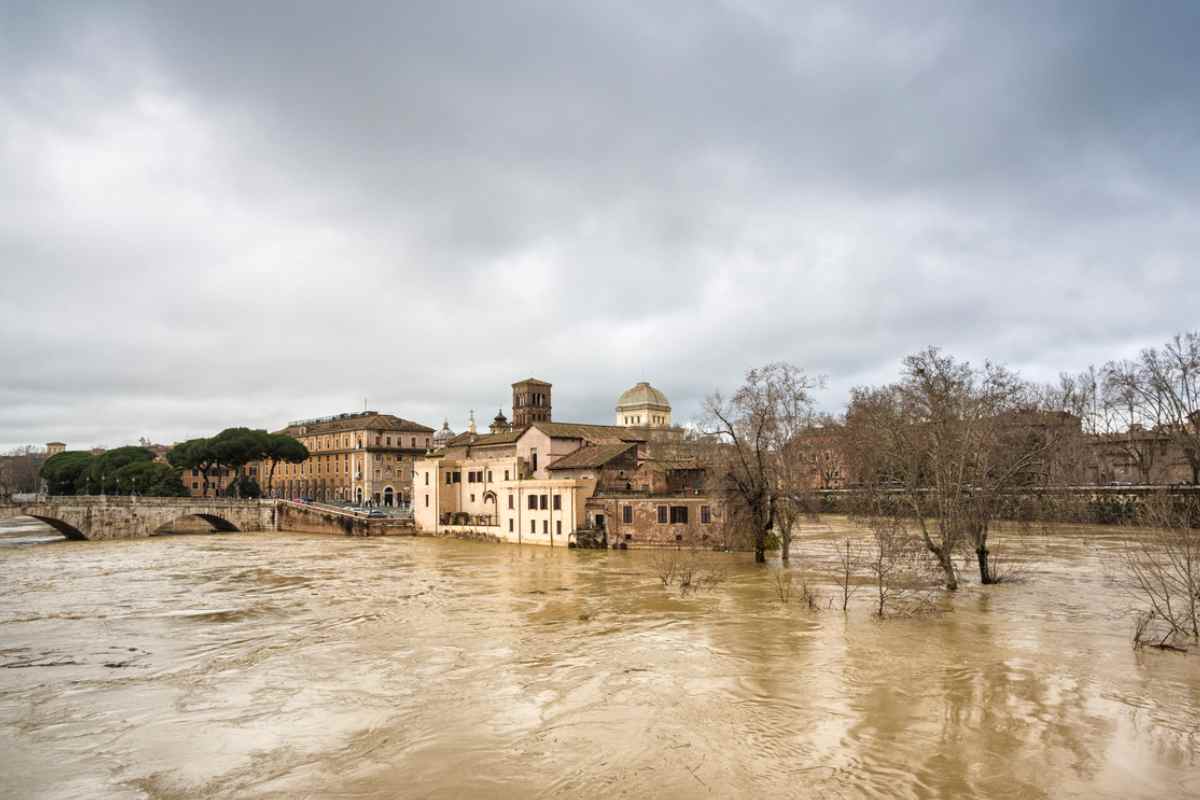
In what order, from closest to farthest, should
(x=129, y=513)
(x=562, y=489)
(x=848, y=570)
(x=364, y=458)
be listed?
1. (x=848, y=570)
2. (x=562, y=489)
3. (x=129, y=513)
4. (x=364, y=458)

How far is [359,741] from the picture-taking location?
13812mm

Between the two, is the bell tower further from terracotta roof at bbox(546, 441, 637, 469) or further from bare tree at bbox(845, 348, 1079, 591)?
bare tree at bbox(845, 348, 1079, 591)

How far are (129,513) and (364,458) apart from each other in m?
38.8

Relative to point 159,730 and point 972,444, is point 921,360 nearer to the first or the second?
point 972,444

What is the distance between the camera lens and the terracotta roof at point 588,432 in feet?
196

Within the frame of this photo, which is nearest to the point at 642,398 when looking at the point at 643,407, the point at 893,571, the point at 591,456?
the point at 643,407

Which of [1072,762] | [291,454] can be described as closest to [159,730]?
[1072,762]

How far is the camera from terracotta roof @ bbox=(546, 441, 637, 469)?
53125 millimetres

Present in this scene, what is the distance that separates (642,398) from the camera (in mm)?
118000

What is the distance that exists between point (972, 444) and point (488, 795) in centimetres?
2295

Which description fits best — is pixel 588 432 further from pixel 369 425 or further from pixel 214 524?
pixel 369 425

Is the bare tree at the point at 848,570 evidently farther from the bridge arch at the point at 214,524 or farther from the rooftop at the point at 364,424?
the rooftop at the point at 364,424

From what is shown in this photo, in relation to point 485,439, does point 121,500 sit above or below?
below

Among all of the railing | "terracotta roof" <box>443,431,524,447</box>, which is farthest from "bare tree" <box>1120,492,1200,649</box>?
the railing
